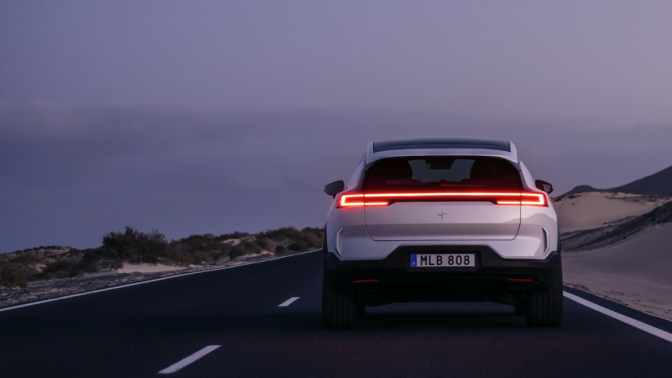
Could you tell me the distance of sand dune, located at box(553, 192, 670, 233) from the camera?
101m

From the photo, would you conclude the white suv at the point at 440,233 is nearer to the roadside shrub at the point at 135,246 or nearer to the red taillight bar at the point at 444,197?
the red taillight bar at the point at 444,197

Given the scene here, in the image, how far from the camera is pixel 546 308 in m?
10.6

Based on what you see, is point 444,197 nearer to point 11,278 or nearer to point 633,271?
point 11,278

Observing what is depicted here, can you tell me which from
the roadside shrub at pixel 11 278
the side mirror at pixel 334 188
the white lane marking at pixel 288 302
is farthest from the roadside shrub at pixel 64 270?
the side mirror at pixel 334 188

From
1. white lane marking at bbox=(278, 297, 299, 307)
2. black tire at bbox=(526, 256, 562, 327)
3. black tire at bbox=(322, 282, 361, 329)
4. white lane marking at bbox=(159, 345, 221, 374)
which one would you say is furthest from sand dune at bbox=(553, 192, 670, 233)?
white lane marking at bbox=(159, 345, 221, 374)

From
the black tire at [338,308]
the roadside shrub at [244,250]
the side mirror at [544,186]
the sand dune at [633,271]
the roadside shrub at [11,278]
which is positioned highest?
the side mirror at [544,186]

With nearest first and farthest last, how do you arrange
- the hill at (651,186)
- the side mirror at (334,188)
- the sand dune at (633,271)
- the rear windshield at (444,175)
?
the rear windshield at (444,175) → the side mirror at (334,188) → the sand dune at (633,271) → the hill at (651,186)

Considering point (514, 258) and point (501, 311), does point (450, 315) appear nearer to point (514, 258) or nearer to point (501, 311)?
point (501, 311)

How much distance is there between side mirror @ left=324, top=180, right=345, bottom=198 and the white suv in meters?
0.61

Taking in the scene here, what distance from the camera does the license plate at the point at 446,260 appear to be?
32.2 ft

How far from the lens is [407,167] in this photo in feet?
34.0

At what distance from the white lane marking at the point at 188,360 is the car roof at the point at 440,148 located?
2.57m

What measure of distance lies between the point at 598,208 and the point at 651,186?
47.3 meters

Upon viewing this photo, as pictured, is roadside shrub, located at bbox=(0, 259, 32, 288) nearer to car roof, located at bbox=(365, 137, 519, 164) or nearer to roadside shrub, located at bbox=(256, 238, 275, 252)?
car roof, located at bbox=(365, 137, 519, 164)
